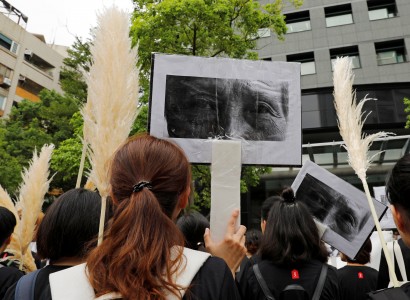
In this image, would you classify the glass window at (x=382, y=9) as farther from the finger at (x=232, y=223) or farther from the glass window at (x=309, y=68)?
the finger at (x=232, y=223)

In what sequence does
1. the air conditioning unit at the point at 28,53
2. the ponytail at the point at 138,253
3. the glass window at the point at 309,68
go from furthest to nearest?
the air conditioning unit at the point at 28,53 → the glass window at the point at 309,68 → the ponytail at the point at 138,253

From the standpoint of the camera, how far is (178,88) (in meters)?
2.24

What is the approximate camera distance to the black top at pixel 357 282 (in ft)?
9.14

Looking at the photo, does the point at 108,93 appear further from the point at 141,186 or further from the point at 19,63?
the point at 19,63

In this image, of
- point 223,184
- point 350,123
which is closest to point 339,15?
point 350,123

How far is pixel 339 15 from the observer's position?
2091 cm

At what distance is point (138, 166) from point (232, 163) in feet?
1.50

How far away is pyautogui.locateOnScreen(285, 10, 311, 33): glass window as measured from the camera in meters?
21.1

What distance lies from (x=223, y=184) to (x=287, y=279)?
0.90m

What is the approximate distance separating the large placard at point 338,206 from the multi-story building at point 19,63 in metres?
27.6

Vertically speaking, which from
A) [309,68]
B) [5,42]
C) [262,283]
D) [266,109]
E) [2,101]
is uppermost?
[5,42]

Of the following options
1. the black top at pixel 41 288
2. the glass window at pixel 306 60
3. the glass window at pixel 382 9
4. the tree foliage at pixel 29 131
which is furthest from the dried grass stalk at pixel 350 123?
the glass window at pixel 382 9

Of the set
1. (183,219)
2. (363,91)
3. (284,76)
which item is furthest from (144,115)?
(363,91)

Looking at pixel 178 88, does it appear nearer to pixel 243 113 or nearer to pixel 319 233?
pixel 243 113
